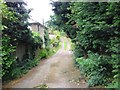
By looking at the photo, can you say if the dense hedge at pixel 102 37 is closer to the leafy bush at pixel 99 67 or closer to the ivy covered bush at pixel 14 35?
the leafy bush at pixel 99 67

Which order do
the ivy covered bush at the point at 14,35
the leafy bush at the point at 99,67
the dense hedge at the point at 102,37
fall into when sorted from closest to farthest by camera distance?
the dense hedge at the point at 102,37, the leafy bush at the point at 99,67, the ivy covered bush at the point at 14,35

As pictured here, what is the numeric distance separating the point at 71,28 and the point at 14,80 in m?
5.32

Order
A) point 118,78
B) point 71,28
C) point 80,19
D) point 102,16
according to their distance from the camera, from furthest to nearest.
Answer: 1. point 71,28
2. point 80,19
3. point 102,16
4. point 118,78

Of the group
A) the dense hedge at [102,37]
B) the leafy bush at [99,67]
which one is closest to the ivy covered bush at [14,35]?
the dense hedge at [102,37]

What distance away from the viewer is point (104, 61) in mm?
8102

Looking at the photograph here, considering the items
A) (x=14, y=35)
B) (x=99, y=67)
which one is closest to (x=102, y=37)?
(x=99, y=67)

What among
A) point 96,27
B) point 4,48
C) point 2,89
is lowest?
point 2,89

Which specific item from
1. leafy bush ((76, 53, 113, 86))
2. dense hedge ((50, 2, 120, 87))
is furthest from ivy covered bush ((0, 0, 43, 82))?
leafy bush ((76, 53, 113, 86))

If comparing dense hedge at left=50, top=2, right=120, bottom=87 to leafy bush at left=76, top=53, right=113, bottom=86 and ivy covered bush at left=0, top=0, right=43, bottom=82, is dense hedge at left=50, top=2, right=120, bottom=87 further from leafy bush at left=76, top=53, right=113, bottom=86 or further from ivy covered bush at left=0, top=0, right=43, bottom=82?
ivy covered bush at left=0, top=0, right=43, bottom=82

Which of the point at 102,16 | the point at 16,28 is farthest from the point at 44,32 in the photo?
the point at 102,16

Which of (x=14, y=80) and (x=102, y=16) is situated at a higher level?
(x=102, y=16)

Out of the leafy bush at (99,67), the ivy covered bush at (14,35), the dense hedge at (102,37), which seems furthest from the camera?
the ivy covered bush at (14,35)

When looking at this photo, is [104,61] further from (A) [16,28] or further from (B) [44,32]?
(B) [44,32]

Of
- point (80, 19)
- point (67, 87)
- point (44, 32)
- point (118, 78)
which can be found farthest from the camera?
point (44, 32)
